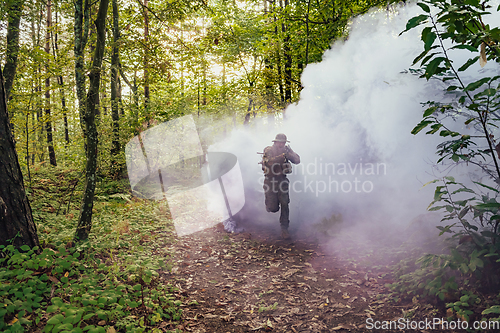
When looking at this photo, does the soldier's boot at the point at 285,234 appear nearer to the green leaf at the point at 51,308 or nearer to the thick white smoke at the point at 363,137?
the thick white smoke at the point at 363,137

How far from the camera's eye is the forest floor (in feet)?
11.4

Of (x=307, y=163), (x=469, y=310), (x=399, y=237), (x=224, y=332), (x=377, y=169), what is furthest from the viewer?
(x=307, y=163)

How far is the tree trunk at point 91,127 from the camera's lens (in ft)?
14.5

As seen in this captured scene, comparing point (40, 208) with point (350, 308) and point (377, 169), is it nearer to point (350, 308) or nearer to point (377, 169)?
point (350, 308)

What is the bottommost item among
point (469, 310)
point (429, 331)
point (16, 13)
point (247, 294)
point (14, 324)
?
point (247, 294)

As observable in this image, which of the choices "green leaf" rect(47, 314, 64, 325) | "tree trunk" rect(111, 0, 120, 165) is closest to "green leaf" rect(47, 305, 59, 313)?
"green leaf" rect(47, 314, 64, 325)

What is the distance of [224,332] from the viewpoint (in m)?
3.37

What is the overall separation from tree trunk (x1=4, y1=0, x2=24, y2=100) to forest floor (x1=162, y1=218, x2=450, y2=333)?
5.99 m

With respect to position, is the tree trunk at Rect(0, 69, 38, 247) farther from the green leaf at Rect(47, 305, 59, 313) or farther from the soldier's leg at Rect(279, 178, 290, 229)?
the soldier's leg at Rect(279, 178, 290, 229)

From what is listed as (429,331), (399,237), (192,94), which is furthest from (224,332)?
(192,94)

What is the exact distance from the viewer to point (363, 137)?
719 centimetres

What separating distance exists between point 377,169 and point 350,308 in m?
4.09

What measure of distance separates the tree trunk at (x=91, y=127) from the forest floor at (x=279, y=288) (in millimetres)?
1716

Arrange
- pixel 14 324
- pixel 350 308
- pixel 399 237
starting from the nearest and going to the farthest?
pixel 14 324 < pixel 350 308 < pixel 399 237
